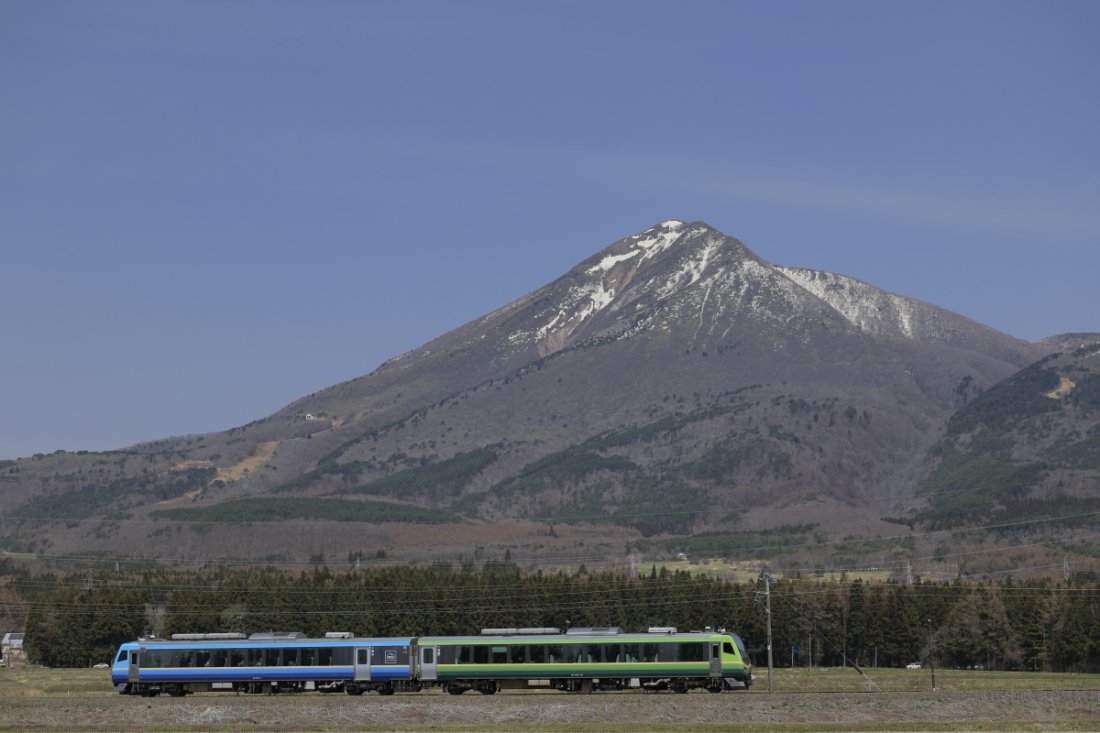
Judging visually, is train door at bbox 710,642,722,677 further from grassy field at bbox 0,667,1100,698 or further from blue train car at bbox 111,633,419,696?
blue train car at bbox 111,633,419,696

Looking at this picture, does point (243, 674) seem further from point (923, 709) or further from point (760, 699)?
point (923, 709)

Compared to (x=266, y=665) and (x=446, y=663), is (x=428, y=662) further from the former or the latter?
(x=266, y=665)

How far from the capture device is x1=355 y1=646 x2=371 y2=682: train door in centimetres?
12294

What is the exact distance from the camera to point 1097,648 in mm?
193125

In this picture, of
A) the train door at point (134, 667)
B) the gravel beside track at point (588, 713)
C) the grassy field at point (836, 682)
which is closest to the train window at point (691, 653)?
the grassy field at point (836, 682)

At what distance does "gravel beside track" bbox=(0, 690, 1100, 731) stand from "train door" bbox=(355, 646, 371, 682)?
9588mm

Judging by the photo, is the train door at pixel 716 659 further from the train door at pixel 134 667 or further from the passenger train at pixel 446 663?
the train door at pixel 134 667

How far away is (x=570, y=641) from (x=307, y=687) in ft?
69.2

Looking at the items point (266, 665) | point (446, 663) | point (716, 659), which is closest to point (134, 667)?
point (266, 665)

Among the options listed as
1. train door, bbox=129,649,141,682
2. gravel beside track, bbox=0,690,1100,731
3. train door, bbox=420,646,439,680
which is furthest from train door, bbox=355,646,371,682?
train door, bbox=129,649,141,682

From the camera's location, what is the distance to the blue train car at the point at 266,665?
123m

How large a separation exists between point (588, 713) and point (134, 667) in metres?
41.5

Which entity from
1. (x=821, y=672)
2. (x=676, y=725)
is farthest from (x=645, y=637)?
(x=821, y=672)

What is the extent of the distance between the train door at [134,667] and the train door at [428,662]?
22.8m
